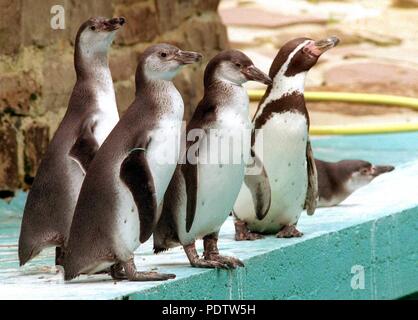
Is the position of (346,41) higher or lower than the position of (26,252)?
lower

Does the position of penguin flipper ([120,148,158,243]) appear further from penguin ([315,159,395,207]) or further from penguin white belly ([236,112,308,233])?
penguin ([315,159,395,207])

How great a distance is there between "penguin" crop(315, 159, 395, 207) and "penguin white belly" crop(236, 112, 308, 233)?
35.5 inches

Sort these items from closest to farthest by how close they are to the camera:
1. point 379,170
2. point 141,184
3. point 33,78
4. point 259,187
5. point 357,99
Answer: point 141,184 → point 259,187 → point 379,170 → point 33,78 → point 357,99

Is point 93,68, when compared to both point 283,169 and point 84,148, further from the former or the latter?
point 283,169

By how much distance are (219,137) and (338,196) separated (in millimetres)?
1662

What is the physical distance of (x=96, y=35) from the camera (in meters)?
4.20

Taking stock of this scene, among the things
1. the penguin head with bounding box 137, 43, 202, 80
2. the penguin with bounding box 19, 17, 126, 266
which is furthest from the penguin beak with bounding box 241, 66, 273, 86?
the penguin with bounding box 19, 17, 126, 266

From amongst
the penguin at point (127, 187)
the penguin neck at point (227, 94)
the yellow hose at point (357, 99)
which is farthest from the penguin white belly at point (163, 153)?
Answer: the yellow hose at point (357, 99)

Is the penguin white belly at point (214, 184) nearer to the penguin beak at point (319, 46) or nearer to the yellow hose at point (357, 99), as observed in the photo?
the penguin beak at point (319, 46)

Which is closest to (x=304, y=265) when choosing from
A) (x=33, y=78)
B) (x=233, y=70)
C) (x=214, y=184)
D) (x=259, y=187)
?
(x=259, y=187)

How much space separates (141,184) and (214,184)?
0.38m

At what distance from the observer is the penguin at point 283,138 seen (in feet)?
15.1

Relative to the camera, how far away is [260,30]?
1172 cm
